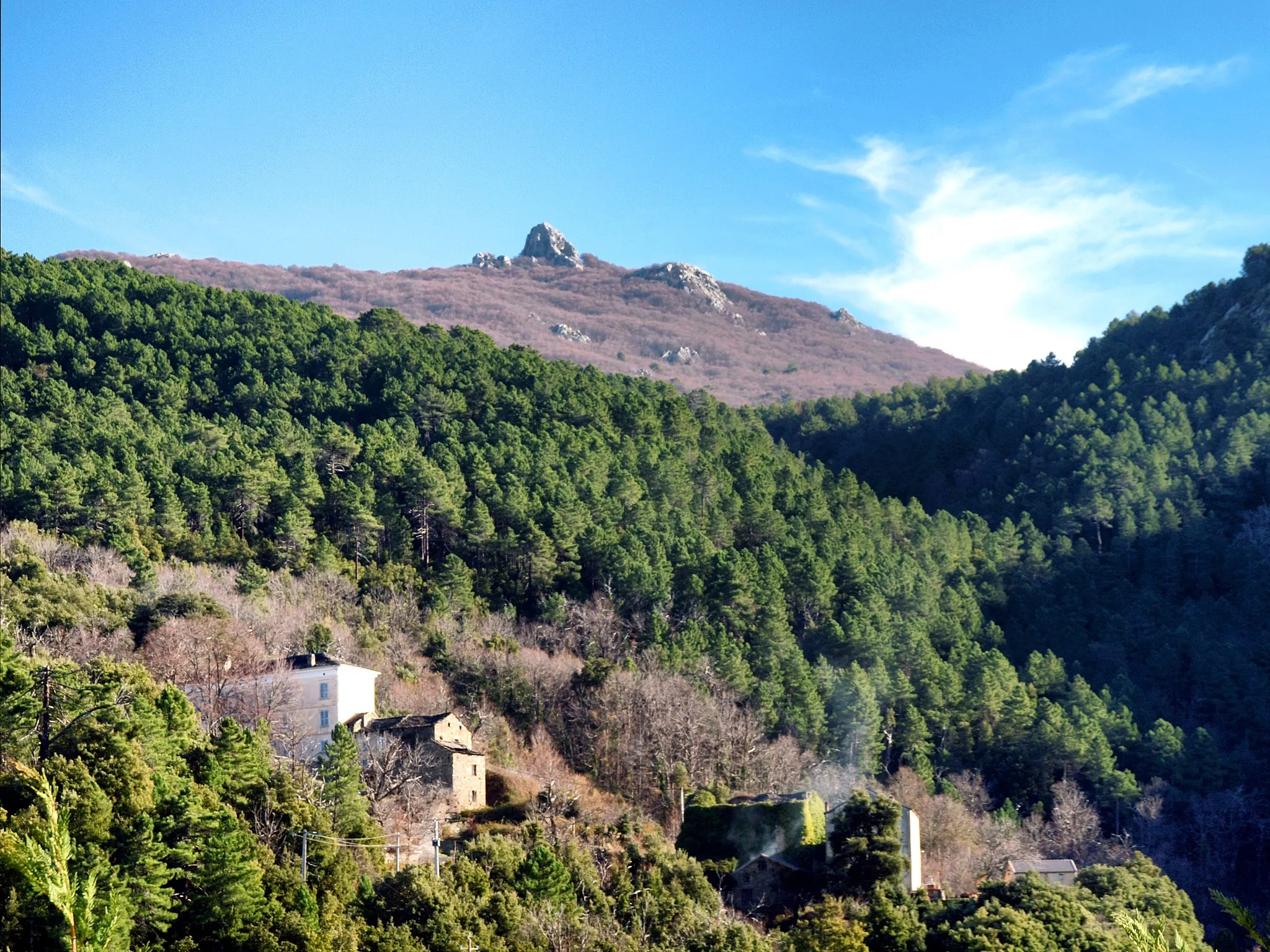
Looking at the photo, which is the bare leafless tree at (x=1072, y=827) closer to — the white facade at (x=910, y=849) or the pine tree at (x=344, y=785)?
the white facade at (x=910, y=849)

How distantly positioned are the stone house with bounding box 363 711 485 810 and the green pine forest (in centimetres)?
304

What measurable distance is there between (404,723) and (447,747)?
84.4 inches

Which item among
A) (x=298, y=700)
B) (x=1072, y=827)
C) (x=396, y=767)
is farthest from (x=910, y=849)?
(x=298, y=700)

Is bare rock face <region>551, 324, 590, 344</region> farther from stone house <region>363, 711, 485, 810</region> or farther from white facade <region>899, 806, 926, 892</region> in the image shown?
white facade <region>899, 806, 926, 892</region>

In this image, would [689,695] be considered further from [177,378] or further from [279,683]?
[177,378]

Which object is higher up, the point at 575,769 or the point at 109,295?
the point at 109,295

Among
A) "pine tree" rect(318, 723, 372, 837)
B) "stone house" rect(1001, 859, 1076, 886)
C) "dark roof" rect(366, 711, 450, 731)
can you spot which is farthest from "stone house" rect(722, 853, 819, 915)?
"pine tree" rect(318, 723, 372, 837)

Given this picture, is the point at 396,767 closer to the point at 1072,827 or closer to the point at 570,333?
the point at 1072,827

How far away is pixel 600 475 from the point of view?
75.8 meters

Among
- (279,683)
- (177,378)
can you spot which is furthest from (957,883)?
(177,378)

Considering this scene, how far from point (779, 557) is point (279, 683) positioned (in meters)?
30.8

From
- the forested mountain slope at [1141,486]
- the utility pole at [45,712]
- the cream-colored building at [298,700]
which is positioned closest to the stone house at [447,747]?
the cream-colored building at [298,700]

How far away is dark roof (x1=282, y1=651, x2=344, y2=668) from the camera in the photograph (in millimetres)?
49406

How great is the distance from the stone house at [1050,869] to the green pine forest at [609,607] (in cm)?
172
